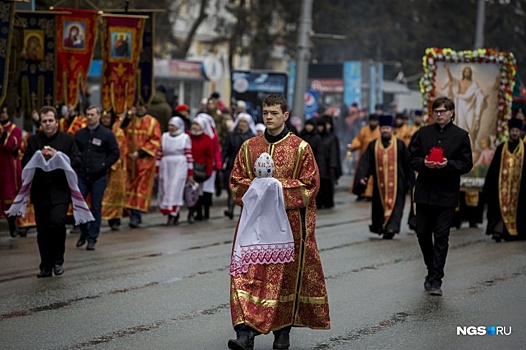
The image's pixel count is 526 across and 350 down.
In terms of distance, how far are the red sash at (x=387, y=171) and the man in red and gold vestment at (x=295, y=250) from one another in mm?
9163

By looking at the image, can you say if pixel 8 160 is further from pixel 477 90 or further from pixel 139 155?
pixel 477 90

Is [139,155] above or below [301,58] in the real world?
below

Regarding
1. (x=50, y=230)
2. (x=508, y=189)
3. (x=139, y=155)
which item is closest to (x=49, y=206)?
(x=50, y=230)

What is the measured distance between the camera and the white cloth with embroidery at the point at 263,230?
880cm

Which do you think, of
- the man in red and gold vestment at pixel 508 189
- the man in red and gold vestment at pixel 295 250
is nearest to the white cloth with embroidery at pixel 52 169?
the man in red and gold vestment at pixel 295 250

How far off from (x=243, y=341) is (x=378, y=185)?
985 cm

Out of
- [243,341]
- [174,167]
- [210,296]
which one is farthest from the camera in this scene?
[174,167]

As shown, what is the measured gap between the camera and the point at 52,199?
1270 cm

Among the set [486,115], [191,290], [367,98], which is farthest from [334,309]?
[367,98]

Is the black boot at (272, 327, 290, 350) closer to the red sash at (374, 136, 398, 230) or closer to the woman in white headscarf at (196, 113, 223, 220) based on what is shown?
the red sash at (374, 136, 398, 230)

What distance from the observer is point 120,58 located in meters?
19.4

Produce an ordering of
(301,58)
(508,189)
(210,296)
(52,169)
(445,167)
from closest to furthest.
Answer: (210,296)
(445,167)
(52,169)
(508,189)
(301,58)

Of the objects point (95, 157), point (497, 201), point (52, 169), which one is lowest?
point (497, 201)

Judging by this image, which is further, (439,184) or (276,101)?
(439,184)
